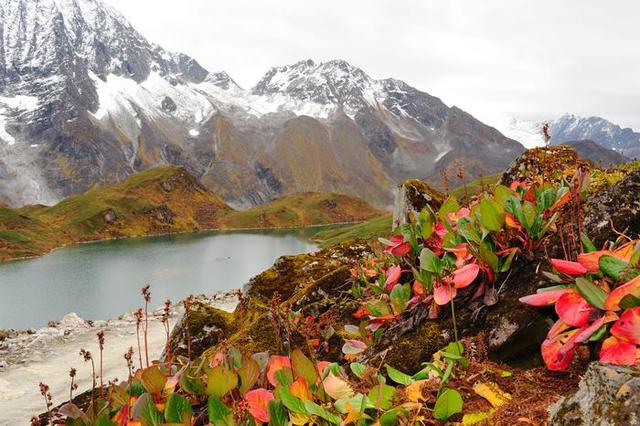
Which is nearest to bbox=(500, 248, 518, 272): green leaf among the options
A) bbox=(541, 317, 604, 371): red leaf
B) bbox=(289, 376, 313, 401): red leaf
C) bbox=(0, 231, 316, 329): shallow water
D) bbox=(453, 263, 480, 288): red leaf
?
bbox=(453, 263, 480, 288): red leaf

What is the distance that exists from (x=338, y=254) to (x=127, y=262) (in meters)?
89.7

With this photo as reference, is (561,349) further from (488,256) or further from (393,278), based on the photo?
(393,278)

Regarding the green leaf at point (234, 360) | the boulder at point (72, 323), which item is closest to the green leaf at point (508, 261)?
the green leaf at point (234, 360)

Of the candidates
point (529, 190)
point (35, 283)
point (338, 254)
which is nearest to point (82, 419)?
point (529, 190)

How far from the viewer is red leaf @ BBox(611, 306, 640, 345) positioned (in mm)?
2562

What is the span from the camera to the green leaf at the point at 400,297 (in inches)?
191

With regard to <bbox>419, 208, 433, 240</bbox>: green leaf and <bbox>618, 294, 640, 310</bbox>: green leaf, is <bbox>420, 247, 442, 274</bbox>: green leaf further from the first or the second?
<bbox>618, 294, 640, 310</bbox>: green leaf

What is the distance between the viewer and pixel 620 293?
2688 millimetres

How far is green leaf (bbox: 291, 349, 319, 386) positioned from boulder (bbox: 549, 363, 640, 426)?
1599mm

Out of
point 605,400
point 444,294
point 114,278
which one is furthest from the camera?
point 114,278

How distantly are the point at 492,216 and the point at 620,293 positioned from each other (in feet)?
4.74

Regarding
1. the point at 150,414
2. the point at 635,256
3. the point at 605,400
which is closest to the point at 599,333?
the point at 635,256

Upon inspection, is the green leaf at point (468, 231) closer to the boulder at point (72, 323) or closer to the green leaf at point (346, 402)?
the green leaf at point (346, 402)

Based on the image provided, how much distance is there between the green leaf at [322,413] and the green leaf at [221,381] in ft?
2.20
